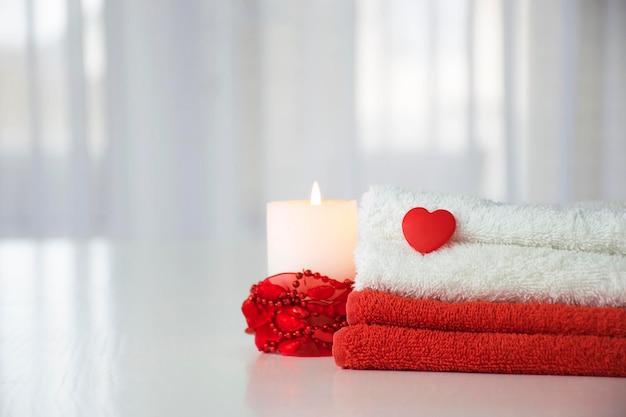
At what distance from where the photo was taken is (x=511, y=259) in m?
0.62

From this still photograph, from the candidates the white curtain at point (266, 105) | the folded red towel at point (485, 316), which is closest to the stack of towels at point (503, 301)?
the folded red towel at point (485, 316)

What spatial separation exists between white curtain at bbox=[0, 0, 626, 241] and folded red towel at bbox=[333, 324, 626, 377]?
83.0 inches

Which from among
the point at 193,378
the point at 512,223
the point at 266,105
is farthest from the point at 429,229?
the point at 266,105

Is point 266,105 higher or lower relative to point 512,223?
higher

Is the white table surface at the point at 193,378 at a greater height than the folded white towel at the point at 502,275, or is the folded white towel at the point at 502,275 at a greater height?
the folded white towel at the point at 502,275

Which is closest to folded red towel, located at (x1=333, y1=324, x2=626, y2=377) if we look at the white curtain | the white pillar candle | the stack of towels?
the stack of towels

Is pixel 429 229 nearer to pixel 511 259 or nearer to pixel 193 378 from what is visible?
pixel 511 259

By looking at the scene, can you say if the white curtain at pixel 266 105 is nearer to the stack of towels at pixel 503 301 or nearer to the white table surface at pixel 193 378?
the white table surface at pixel 193 378

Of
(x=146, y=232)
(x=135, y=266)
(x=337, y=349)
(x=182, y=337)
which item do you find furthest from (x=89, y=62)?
(x=337, y=349)

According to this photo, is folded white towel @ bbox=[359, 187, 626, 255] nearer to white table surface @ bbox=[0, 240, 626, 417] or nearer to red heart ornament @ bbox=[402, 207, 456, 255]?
red heart ornament @ bbox=[402, 207, 456, 255]

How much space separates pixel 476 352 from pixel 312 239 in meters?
0.21

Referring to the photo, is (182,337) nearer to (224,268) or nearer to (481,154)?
(224,268)

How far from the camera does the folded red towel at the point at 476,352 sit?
58 cm

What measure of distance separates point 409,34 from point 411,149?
441 millimetres
